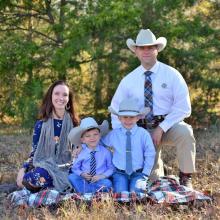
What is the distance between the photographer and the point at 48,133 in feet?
19.6

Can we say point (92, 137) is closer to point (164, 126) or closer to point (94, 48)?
point (164, 126)

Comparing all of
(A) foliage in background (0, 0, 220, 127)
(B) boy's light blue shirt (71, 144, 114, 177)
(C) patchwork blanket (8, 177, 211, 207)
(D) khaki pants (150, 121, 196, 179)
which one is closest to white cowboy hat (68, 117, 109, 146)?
(B) boy's light blue shirt (71, 144, 114, 177)

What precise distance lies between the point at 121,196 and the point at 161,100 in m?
1.29

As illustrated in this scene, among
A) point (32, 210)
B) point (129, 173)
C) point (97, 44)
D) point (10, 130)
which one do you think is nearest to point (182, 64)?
point (97, 44)

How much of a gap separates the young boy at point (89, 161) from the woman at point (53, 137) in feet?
0.66

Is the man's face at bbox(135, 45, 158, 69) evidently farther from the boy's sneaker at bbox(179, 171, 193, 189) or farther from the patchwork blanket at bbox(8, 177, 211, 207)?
the patchwork blanket at bbox(8, 177, 211, 207)

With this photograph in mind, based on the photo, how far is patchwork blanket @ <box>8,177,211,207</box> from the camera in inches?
204

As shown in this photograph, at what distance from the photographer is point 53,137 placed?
6.00 m

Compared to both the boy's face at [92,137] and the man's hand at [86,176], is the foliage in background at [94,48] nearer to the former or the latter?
the boy's face at [92,137]

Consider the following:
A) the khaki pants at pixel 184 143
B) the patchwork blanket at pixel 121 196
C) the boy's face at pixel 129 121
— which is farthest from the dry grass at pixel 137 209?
the boy's face at pixel 129 121

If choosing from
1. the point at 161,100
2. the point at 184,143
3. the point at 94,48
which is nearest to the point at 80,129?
the point at 161,100

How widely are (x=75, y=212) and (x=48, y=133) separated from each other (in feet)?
4.54

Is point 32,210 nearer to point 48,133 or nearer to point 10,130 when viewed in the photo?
point 48,133

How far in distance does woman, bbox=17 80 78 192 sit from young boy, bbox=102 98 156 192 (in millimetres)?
555
